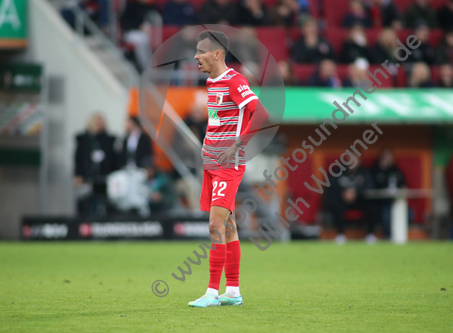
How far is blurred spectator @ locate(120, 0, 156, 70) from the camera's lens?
15922 millimetres

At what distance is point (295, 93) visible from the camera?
15.6 m

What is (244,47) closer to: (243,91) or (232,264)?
(243,91)

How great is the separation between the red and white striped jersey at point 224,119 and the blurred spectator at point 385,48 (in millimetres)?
12118

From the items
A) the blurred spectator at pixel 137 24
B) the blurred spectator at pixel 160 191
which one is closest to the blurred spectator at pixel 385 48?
the blurred spectator at pixel 137 24

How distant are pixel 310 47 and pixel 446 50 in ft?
12.6

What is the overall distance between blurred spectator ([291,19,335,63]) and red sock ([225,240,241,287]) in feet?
37.9

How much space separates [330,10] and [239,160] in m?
14.2

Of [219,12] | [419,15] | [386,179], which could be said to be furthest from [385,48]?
[219,12]

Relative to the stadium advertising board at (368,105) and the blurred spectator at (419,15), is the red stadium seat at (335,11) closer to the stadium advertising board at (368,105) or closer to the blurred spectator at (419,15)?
the blurred spectator at (419,15)

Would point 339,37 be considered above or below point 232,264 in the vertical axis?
above

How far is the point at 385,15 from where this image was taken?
18922mm

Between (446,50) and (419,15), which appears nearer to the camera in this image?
(446,50)

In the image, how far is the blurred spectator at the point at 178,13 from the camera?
16.4m

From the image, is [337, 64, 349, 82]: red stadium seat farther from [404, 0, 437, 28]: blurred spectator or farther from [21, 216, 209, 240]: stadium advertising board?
[21, 216, 209, 240]: stadium advertising board
